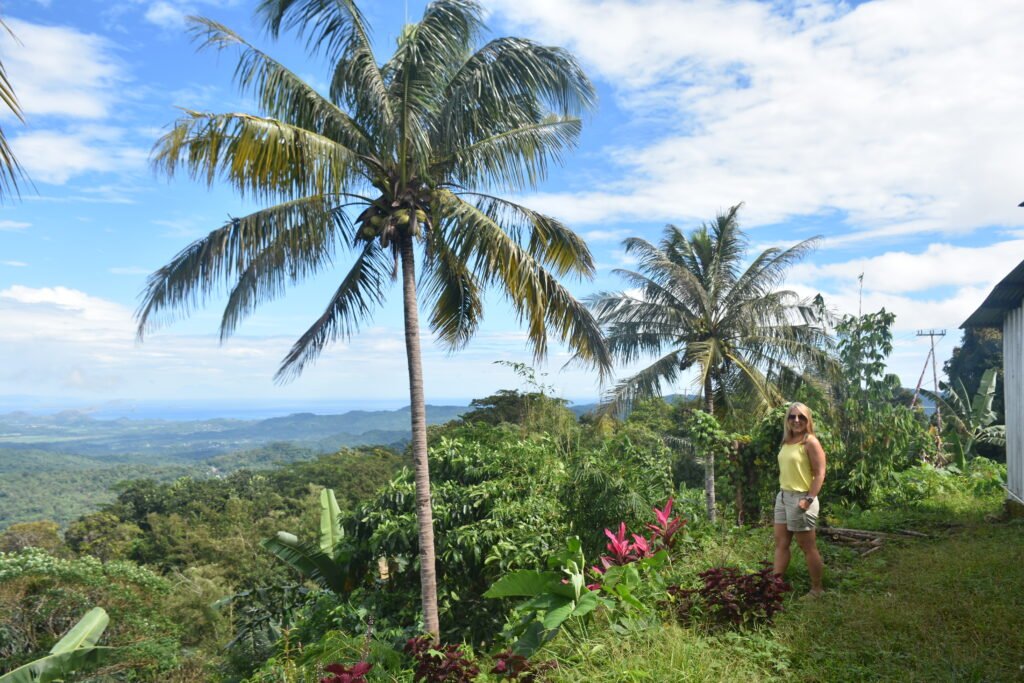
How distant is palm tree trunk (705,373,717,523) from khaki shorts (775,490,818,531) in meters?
3.45

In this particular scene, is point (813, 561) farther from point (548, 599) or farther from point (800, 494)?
point (548, 599)

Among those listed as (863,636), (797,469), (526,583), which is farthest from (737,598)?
(526,583)

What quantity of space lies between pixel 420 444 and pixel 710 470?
5831 mm

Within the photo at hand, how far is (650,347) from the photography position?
50.2ft

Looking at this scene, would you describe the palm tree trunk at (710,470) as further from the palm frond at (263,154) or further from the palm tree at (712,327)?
the palm frond at (263,154)

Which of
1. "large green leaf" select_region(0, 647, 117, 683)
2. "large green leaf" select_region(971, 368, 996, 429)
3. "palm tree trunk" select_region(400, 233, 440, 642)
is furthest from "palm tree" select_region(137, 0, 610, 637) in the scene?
"large green leaf" select_region(971, 368, 996, 429)

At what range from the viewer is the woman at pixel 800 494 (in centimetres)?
540

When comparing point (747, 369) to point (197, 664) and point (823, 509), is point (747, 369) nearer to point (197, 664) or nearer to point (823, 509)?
point (823, 509)

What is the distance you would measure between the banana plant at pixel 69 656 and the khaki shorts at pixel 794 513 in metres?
7.40

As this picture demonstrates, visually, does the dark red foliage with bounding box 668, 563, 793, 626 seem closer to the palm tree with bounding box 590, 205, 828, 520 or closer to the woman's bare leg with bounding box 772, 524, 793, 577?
the woman's bare leg with bounding box 772, 524, 793, 577

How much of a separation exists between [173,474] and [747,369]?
86.5m

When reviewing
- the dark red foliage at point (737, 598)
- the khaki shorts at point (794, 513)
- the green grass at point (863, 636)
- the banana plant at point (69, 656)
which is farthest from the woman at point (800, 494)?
the banana plant at point (69, 656)

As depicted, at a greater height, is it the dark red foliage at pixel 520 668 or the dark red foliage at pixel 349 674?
the dark red foliage at pixel 349 674

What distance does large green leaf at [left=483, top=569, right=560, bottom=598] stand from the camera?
4809 mm
